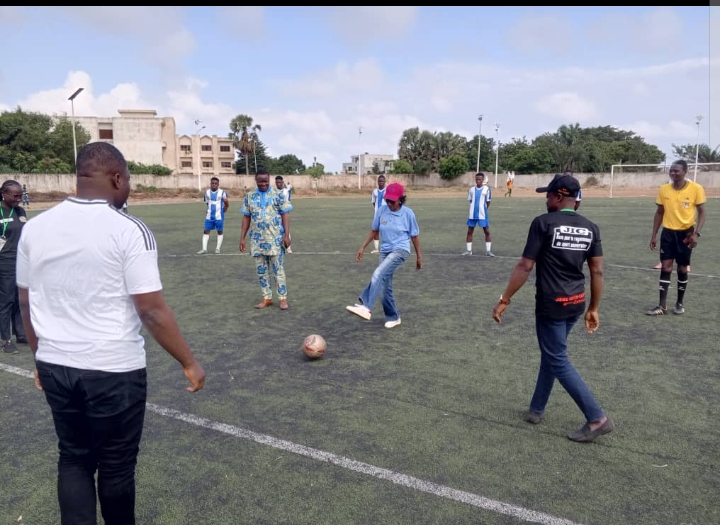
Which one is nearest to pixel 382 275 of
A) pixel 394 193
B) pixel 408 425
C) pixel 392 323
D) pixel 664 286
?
pixel 392 323

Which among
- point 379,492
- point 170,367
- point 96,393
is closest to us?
point 96,393

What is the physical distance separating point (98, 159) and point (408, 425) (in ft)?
10.6

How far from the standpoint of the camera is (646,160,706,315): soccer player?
7906mm

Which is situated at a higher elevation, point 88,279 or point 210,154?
point 210,154

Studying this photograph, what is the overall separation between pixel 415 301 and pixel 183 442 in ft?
17.5

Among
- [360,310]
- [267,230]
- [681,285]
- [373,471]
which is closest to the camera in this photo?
[373,471]

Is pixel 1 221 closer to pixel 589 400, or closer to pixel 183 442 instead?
pixel 183 442

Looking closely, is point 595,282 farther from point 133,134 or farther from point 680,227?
point 133,134

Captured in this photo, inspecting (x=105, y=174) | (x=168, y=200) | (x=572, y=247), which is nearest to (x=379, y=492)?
(x=572, y=247)

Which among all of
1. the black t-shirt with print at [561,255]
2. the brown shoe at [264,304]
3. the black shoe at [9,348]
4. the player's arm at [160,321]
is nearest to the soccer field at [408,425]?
the black shoe at [9,348]

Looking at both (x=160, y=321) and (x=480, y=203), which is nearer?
(x=160, y=321)

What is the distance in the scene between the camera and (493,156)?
79688 mm

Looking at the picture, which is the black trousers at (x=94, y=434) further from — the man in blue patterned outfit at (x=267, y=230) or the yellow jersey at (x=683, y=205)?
the yellow jersey at (x=683, y=205)

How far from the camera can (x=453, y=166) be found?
69188 mm
